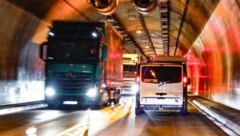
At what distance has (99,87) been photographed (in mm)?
23953

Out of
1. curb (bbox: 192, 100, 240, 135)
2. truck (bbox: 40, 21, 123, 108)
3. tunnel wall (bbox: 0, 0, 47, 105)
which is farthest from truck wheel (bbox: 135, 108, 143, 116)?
tunnel wall (bbox: 0, 0, 47, 105)

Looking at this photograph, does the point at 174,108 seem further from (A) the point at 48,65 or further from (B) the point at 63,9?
(B) the point at 63,9

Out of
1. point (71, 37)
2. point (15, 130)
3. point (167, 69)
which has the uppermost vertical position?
point (71, 37)

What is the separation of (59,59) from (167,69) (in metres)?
5.36

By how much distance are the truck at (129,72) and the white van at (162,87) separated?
2254cm

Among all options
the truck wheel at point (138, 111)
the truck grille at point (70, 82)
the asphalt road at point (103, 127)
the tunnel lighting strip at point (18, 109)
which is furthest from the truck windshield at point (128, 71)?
the asphalt road at point (103, 127)

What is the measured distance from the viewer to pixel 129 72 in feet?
153

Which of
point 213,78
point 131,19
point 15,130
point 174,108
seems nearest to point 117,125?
point 15,130

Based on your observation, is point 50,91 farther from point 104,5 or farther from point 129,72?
point 129,72

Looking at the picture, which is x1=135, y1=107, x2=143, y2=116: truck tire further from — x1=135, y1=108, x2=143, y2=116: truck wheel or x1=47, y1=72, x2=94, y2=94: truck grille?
x1=47, y1=72, x2=94, y2=94: truck grille

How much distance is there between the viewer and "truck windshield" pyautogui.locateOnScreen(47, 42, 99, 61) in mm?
23375

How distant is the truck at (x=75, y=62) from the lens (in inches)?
923

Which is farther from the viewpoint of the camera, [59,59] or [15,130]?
[59,59]

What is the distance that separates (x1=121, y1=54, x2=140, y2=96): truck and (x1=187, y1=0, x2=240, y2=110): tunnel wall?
30.8ft
